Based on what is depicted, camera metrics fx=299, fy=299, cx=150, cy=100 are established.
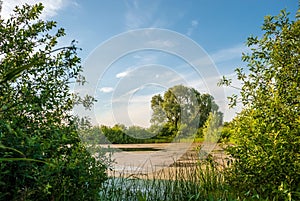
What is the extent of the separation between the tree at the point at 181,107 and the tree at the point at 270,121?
0.94 metres

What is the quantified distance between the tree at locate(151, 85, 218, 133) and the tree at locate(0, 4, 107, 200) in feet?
4.73

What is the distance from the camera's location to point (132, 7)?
3848 millimetres

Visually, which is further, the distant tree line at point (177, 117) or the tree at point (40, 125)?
the distant tree line at point (177, 117)

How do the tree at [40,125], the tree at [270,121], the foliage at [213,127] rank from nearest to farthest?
the tree at [40,125] < the tree at [270,121] < the foliage at [213,127]

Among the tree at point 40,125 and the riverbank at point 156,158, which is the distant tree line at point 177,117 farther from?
the tree at point 40,125

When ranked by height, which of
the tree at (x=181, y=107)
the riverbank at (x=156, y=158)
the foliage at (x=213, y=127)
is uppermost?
the tree at (x=181, y=107)

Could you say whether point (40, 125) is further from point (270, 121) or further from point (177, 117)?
point (177, 117)

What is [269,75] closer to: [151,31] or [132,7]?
[151,31]

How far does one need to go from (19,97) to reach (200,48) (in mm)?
2263

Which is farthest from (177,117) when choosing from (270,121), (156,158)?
(270,121)

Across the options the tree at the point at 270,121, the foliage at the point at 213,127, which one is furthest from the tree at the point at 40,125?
the foliage at the point at 213,127

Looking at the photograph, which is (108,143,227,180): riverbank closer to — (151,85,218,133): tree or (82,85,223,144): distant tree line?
(82,85,223,144): distant tree line

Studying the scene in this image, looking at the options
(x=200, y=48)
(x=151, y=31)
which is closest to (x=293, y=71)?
(x=200, y=48)

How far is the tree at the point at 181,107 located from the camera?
414 cm
